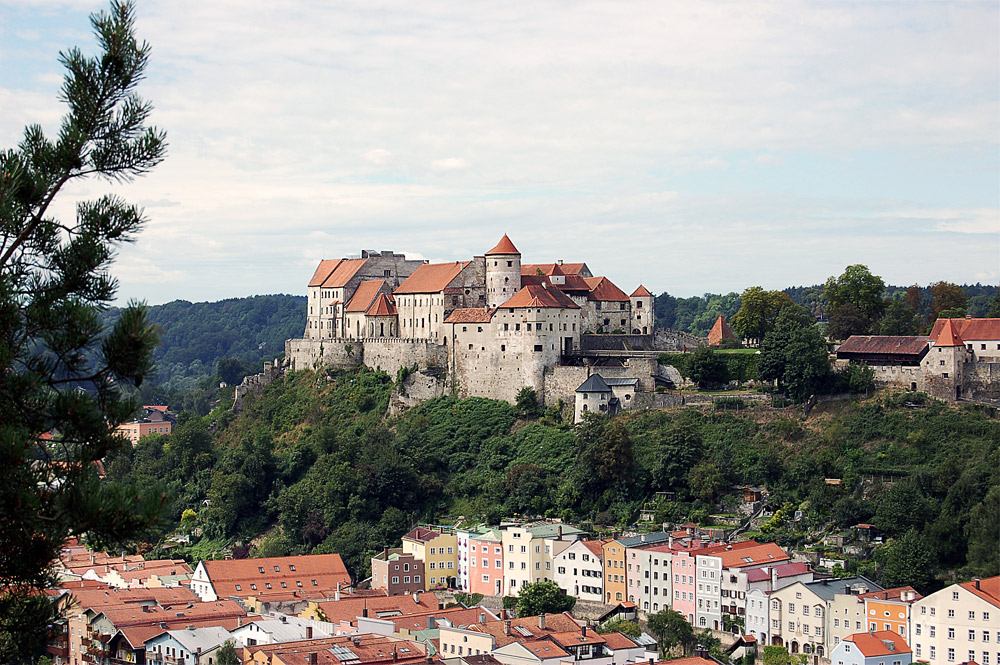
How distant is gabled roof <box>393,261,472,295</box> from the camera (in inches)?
2810

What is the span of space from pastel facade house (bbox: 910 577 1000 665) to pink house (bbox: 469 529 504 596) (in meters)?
18.3

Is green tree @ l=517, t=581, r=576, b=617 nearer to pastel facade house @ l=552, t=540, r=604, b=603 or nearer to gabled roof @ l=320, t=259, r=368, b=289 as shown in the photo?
pastel facade house @ l=552, t=540, r=604, b=603

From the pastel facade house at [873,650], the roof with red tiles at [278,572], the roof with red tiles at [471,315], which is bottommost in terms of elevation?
the pastel facade house at [873,650]

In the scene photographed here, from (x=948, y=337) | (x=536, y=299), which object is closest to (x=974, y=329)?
(x=948, y=337)

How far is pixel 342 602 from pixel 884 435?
22.9 meters

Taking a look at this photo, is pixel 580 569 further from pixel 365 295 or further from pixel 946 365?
pixel 365 295

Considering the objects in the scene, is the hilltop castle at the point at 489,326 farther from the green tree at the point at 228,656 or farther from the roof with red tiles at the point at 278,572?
the green tree at the point at 228,656

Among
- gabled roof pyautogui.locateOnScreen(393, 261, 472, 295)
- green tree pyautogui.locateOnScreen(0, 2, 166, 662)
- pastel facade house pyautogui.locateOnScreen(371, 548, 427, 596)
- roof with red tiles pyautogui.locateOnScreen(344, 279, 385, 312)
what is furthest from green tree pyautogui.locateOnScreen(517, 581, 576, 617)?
green tree pyautogui.locateOnScreen(0, 2, 166, 662)

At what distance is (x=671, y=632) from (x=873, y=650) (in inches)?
310

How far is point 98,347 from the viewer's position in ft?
37.1

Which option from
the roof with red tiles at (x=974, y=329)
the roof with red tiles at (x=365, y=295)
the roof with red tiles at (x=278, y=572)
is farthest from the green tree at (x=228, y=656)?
the roof with red tiles at (x=365, y=295)

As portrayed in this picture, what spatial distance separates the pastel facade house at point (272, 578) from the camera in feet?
187

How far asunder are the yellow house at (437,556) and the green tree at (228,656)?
13.2 metres

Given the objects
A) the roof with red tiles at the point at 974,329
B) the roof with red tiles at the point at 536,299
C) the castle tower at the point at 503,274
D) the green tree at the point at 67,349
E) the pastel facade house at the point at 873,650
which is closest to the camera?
the green tree at the point at 67,349
